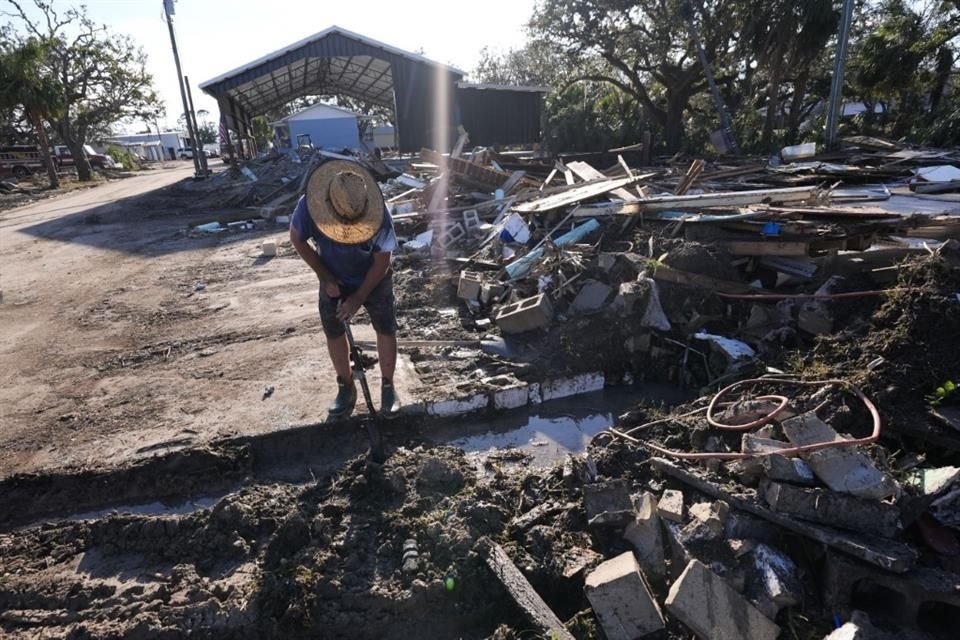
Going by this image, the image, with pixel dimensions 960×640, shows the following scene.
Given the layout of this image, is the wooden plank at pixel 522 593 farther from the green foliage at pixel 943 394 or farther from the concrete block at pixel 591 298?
the concrete block at pixel 591 298

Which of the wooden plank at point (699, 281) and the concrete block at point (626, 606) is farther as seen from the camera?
the wooden plank at point (699, 281)

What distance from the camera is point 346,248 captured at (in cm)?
389

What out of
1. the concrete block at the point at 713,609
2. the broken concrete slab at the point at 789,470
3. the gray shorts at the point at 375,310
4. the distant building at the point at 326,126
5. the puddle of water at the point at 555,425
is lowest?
the puddle of water at the point at 555,425

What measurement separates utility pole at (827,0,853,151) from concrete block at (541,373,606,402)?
40.7 ft

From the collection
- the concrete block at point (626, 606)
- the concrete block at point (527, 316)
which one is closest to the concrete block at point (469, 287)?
the concrete block at point (527, 316)

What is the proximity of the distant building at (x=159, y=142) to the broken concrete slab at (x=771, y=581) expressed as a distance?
73230 millimetres

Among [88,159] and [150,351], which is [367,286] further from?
[88,159]

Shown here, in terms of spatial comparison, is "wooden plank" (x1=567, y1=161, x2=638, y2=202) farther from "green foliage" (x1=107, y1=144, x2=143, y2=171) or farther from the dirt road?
"green foliage" (x1=107, y1=144, x2=143, y2=171)

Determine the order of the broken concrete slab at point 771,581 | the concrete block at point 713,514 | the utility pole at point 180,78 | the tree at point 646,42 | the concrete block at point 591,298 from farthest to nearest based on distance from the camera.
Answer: the utility pole at point 180,78 < the tree at point 646,42 < the concrete block at point 591,298 < the concrete block at point 713,514 < the broken concrete slab at point 771,581

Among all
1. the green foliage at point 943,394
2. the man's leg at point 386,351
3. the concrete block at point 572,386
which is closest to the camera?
the green foliage at point 943,394

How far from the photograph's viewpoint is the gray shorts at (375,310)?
4062mm

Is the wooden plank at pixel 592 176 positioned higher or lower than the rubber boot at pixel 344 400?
higher

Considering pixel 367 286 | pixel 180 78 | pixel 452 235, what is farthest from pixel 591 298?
pixel 180 78

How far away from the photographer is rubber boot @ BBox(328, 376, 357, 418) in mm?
4219
